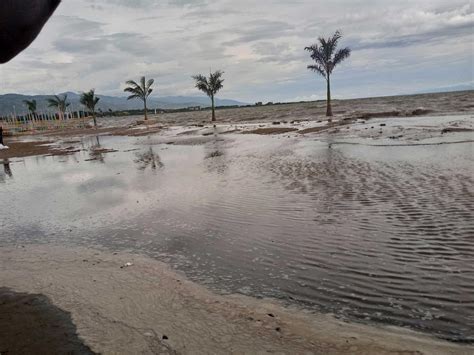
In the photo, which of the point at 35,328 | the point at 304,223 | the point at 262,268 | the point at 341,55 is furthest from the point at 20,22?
the point at 341,55

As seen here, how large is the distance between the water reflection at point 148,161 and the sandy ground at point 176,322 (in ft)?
36.7

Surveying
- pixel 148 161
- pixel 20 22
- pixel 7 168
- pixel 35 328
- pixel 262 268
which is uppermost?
pixel 20 22

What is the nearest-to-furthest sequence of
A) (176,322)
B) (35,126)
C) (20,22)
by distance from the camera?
(20,22) → (176,322) → (35,126)

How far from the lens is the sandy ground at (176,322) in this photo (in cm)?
369

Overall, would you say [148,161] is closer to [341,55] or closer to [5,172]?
[5,172]

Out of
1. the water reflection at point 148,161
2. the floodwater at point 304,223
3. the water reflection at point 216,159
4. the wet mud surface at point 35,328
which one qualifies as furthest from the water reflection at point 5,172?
the wet mud surface at point 35,328

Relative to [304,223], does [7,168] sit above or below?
below

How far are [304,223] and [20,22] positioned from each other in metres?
6.00

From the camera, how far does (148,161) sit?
1884 cm

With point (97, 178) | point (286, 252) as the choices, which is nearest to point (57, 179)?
point (97, 178)

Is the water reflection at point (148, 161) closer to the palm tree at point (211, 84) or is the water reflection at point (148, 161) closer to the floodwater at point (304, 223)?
the floodwater at point (304, 223)

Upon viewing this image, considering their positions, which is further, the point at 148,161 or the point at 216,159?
the point at 148,161

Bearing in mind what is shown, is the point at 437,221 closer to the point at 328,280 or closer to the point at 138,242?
the point at 328,280

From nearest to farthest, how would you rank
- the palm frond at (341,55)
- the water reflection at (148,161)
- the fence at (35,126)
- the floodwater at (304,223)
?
the floodwater at (304,223)
the water reflection at (148,161)
the palm frond at (341,55)
the fence at (35,126)
